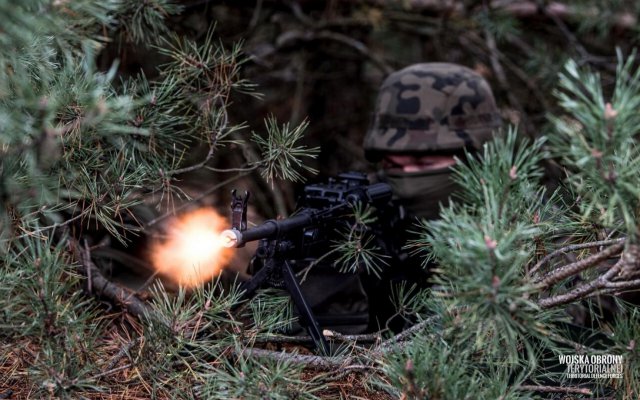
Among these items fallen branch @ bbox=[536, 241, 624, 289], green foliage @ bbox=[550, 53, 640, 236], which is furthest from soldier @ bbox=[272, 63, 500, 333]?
green foliage @ bbox=[550, 53, 640, 236]

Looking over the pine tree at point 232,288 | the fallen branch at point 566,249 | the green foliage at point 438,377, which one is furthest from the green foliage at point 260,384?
the fallen branch at point 566,249

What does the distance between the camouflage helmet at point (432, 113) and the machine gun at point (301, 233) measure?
52 cm

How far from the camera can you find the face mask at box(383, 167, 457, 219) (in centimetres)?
193

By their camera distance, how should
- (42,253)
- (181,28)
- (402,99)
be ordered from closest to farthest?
(42,253)
(181,28)
(402,99)

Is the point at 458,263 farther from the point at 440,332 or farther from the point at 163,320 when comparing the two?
the point at 163,320

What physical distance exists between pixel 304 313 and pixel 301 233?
0.51ft

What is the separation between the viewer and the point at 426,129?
2.03 metres

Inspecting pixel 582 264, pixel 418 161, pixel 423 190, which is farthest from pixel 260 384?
pixel 418 161

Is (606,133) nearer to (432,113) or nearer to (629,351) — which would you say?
(629,351)

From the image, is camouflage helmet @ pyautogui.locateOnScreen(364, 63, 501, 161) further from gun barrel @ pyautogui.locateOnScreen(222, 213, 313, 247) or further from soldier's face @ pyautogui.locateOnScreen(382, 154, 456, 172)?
gun barrel @ pyautogui.locateOnScreen(222, 213, 313, 247)

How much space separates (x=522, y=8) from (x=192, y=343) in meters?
2.36

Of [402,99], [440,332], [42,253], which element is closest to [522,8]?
[402,99]

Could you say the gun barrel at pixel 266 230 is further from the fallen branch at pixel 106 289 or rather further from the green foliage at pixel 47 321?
the fallen branch at pixel 106 289

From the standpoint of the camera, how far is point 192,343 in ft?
3.55
